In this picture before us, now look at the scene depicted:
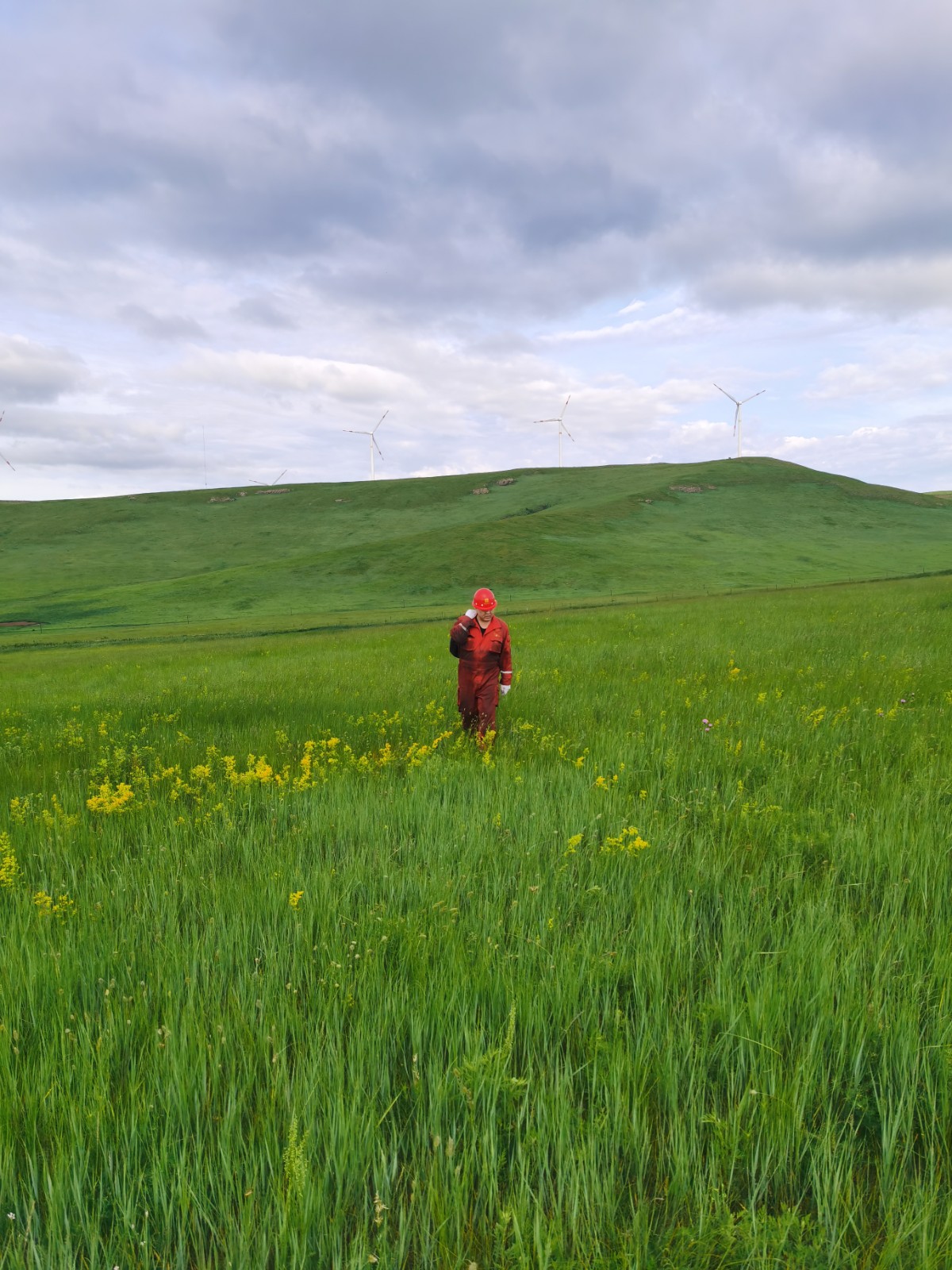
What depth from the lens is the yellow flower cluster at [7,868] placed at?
175 inches

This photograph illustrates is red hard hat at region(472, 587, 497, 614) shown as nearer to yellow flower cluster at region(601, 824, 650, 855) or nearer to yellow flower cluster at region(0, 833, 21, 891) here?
yellow flower cluster at region(601, 824, 650, 855)

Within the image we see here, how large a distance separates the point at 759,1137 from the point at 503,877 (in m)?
2.26

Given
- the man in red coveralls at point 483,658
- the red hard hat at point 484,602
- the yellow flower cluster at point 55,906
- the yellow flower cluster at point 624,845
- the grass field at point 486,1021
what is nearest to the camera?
the grass field at point 486,1021

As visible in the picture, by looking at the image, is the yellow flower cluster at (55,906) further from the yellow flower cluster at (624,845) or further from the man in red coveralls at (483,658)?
the man in red coveralls at (483,658)

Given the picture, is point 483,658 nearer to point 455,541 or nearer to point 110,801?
point 110,801

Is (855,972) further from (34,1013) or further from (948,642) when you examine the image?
(948,642)

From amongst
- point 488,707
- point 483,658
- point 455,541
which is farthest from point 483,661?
point 455,541

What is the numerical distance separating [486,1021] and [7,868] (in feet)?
11.8

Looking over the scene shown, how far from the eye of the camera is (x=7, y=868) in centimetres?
463

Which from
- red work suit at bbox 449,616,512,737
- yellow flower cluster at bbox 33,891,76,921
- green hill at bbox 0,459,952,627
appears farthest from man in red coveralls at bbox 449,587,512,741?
green hill at bbox 0,459,952,627

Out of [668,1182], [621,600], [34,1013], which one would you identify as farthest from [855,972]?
[621,600]

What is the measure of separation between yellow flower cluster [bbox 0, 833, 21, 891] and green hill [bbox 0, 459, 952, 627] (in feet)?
194

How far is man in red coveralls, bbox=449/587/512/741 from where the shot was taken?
9.43 metres

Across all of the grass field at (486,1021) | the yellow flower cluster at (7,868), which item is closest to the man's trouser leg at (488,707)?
the grass field at (486,1021)
